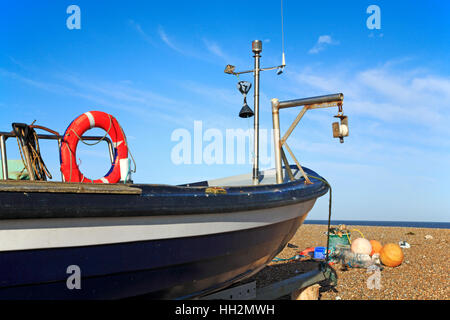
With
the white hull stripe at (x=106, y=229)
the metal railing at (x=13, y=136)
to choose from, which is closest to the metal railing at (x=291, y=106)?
the white hull stripe at (x=106, y=229)

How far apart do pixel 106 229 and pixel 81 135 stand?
2.06 meters

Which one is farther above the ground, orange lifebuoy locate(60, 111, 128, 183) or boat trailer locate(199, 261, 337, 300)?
orange lifebuoy locate(60, 111, 128, 183)

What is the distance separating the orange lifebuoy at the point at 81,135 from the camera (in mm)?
3707

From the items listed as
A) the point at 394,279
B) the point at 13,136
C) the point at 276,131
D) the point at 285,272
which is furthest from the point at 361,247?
the point at 13,136

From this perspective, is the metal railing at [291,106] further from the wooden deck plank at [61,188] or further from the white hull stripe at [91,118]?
the wooden deck plank at [61,188]

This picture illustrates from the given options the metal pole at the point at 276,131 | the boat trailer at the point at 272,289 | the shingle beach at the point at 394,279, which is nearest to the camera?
the boat trailer at the point at 272,289

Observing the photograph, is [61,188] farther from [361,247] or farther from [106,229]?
[361,247]

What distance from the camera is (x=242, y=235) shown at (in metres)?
3.12

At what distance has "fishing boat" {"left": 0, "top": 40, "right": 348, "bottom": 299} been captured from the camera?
1.96 m

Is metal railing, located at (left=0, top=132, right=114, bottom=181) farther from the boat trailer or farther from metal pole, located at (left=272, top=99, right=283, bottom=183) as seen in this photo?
metal pole, located at (left=272, top=99, right=283, bottom=183)

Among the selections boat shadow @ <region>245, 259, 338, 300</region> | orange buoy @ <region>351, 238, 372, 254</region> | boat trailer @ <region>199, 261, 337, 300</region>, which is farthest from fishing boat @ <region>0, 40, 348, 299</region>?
orange buoy @ <region>351, 238, 372, 254</region>

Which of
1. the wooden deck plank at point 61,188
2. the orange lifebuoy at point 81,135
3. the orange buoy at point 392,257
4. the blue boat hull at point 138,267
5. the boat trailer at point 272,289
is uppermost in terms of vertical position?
the orange lifebuoy at point 81,135

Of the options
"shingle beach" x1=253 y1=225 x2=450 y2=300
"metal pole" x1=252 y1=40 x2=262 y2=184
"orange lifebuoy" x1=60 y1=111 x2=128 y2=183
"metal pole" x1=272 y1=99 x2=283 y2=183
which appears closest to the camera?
"orange lifebuoy" x1=60 y1=111 x2=128 y2=183
